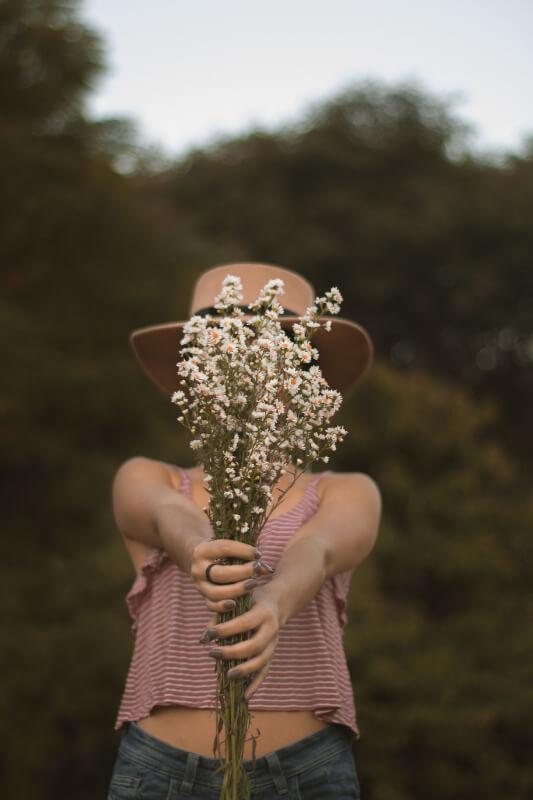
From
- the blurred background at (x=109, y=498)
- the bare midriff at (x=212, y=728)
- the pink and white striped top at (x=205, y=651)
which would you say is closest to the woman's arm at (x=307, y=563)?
the pink and white striped top at (x=205, y=651)

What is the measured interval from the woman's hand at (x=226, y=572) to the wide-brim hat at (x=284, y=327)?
36.5 inches

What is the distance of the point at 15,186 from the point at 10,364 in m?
2.41

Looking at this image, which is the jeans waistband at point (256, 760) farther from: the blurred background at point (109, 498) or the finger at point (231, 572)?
the blurred background at point (109, 498)

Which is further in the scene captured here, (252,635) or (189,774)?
(189,774)

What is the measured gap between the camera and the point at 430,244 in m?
20.5

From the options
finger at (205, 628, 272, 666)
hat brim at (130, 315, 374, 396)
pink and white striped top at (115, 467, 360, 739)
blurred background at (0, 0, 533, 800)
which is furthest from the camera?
blurred background at (0, 0, 533, 800)

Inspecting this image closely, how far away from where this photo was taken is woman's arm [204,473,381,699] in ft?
5.52

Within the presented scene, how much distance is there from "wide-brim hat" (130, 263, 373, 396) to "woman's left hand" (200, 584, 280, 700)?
3.35 ft

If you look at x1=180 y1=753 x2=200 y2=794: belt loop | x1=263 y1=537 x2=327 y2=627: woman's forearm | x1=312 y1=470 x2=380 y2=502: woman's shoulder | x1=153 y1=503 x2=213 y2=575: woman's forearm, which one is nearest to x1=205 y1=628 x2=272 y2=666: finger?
x1=263 y1=537 x2=327 y2=627: woman's forearm

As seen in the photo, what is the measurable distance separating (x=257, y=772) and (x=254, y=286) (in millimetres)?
1462

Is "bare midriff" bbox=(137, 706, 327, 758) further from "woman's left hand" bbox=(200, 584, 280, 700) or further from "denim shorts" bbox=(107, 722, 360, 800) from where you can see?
"woman's left hand" bbox=(200, 584, 280, 700)

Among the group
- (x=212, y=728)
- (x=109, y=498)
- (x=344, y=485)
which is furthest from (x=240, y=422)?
(x=109, y=498)

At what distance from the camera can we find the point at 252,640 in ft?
5.51

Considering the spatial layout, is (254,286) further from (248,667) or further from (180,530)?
(248,667)
